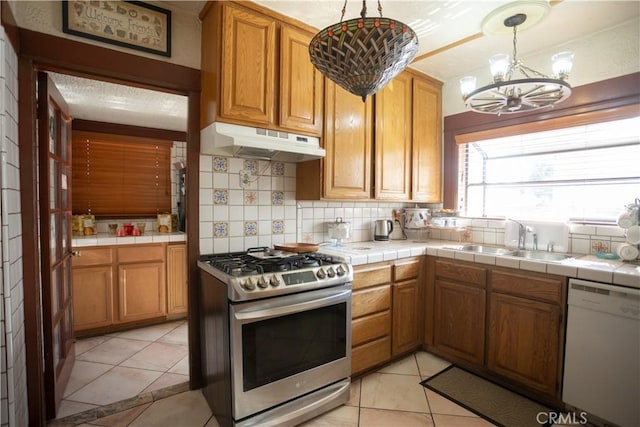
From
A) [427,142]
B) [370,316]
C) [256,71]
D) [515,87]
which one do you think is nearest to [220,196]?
[256,71]

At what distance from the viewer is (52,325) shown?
1773 mm

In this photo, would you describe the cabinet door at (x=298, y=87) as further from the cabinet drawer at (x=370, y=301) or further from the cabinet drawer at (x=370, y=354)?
the cabinet drawer at (x=370, y=354)

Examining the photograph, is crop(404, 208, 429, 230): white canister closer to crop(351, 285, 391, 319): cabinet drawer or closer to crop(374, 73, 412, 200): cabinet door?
crop(374, 73, 412, 200): cabinet door

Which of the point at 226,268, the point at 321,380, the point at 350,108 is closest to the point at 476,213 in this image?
the point at 350,108

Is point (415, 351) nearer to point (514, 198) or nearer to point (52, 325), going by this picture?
point (514, 198)

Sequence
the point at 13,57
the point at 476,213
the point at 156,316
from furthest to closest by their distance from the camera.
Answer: the point at 156,316 → the point at 476,213 → the point at 13,57

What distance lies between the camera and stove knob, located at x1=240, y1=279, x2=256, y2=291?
1.50 meters

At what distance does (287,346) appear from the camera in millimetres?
1716

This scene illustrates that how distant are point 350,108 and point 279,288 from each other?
5.06 ft

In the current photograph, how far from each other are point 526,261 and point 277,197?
177cm

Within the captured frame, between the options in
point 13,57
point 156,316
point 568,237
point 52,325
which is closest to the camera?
point 13,57

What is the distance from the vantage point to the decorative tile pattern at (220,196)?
217cm

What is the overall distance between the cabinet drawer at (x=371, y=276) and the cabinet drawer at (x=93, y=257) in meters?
2.39

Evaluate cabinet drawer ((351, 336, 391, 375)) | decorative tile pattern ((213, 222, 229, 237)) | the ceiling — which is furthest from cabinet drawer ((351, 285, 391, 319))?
the ceiling
